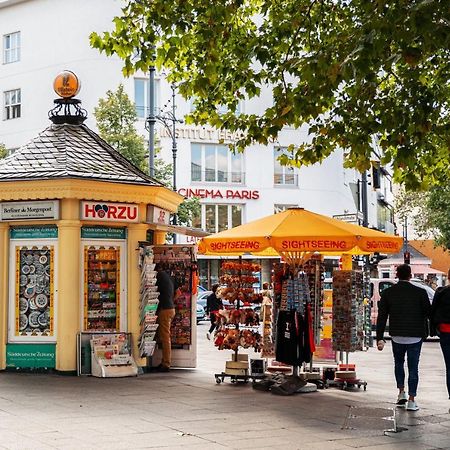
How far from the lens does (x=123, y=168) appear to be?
15688 mm

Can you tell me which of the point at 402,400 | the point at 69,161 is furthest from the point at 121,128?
the point at 402,400

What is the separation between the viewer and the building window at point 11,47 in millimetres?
46781

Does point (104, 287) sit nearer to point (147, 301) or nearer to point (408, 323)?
point (147, 301)

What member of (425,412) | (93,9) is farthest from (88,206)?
(93,9)

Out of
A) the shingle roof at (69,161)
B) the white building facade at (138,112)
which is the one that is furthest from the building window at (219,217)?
the shingle roof at (69,161)

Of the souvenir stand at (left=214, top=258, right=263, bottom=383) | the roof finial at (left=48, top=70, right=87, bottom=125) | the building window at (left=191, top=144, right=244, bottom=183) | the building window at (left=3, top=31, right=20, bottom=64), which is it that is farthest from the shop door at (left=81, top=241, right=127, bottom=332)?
the building window at (left=3, top=31, right=20, bottom=64)

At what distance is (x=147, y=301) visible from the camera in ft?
49.3

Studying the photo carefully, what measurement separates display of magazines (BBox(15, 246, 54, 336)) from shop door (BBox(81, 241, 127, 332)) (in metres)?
0.60

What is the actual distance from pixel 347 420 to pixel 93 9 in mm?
37491

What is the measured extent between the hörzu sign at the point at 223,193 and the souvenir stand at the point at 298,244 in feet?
107

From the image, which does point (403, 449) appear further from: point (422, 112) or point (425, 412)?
point (422, 112)

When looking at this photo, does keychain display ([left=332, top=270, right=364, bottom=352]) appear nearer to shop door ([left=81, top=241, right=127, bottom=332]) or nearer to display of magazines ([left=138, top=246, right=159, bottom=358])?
display of magazines ([left=138, top=246, right=159, bottom=358])

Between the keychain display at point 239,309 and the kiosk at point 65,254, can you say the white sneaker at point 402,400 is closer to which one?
the keychain display at point 239,309

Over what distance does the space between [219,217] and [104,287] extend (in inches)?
1263
